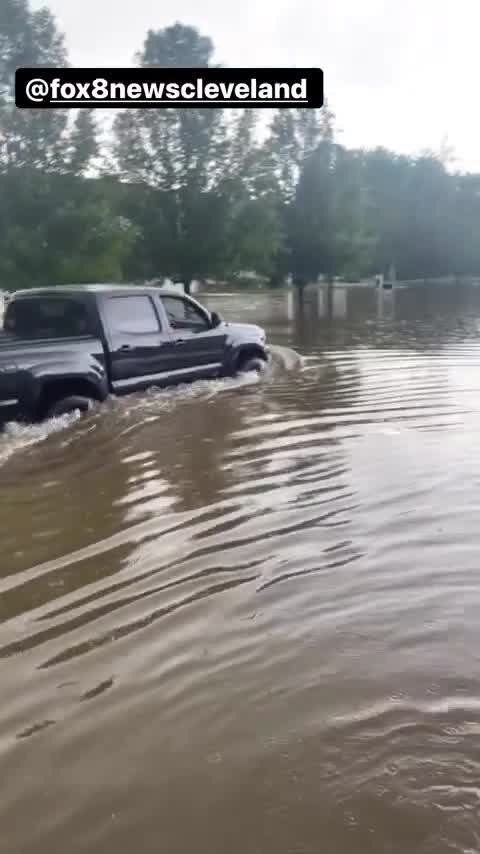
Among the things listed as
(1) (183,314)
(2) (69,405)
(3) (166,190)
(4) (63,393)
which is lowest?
(2) (69,405)

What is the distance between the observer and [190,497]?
6035 mm

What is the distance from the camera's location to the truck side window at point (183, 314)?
1015cm

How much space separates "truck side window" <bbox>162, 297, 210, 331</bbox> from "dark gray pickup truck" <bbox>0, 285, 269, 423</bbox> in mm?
13

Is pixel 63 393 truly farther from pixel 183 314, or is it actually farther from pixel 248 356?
pixel 248 356

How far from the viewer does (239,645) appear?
12.1ft

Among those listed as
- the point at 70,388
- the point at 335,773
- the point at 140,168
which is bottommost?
the point at 335,773

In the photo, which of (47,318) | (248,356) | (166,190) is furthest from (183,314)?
(166,190)

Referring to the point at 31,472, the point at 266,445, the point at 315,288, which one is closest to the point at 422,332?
the point at 266,445

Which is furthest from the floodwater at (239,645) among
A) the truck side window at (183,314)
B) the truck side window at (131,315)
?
the truck side window at (183,314)

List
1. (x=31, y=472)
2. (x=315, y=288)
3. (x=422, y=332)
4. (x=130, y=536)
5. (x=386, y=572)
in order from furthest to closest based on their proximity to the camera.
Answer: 1. (x=315, y=288)
2. (x=422, y=332)
3. (x=31, y=472)
4. (x=130, y=536)
5. (x=386, y=572)

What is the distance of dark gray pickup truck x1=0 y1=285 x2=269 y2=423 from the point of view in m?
7.78

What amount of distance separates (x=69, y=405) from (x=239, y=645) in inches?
201

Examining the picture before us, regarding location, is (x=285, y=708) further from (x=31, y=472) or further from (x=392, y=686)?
(x=31, y=472)

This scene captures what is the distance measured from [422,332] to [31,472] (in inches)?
624
